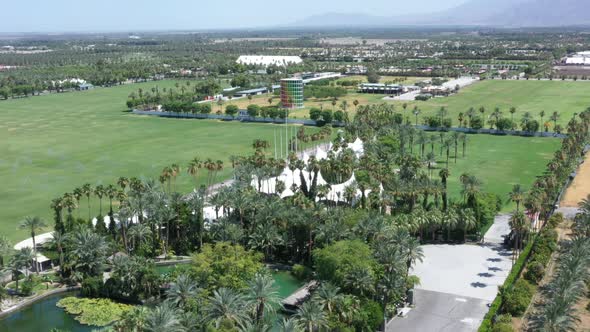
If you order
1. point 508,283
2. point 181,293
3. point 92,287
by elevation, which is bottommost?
point 92,287

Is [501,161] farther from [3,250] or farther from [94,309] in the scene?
[3,250]

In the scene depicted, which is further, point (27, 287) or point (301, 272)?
point (301, 272)

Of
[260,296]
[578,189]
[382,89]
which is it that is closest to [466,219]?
[578,189]

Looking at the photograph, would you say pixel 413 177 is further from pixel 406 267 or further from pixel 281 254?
pixel 406 267

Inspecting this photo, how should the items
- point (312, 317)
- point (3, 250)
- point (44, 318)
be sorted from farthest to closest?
point (3, 250)
point (44, 318)
point (312, 317)

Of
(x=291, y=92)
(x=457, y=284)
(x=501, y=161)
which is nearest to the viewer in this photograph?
(x=457, y=284)

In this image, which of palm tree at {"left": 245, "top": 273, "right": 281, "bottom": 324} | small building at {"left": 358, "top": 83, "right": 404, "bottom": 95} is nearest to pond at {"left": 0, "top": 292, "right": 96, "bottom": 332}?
palm tree at {"left": 245, "top": 273, "right": 281, "bottom": 324}

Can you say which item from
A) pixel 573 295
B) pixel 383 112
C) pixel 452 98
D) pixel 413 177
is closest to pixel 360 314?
pixel 573 295

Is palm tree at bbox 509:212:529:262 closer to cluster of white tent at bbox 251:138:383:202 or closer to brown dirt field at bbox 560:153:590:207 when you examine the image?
cluster of white tent at bbox 251:138:383:202
